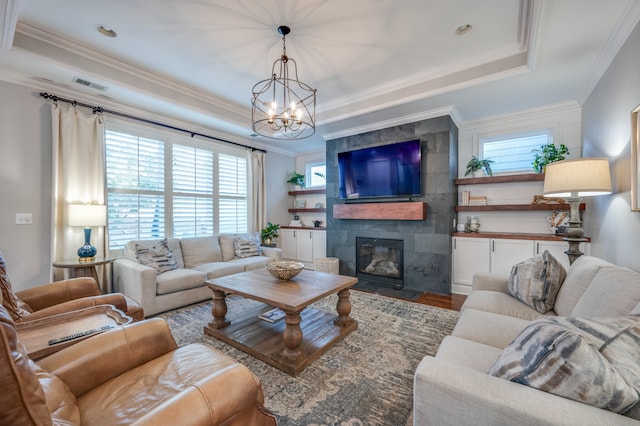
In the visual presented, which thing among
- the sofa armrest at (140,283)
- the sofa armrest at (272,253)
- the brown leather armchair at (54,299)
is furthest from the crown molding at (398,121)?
the brown leather armchair at (54,299)

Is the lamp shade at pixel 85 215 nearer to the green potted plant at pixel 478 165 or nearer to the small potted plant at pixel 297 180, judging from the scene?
the small potted plant at pixel 297 180

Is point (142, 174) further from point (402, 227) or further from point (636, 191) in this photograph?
point (636, 191)

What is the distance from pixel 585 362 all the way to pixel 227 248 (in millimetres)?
4269

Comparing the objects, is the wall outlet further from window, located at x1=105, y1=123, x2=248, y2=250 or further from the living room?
window, located at x1=105, y1=123, x2=248, y2=250

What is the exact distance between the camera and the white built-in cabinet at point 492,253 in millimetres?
3229

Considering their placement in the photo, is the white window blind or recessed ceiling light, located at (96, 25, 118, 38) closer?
recessed ceiling light, located at (96, 25, 118, 38)

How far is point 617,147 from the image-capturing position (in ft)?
7.42

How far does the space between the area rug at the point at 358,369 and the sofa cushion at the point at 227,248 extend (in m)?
1.24

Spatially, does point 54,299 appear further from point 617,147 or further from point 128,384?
point 617,147

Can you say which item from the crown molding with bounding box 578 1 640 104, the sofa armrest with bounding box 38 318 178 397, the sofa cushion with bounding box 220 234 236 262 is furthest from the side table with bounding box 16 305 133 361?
the crown molding with bounding box 578 1 640 104

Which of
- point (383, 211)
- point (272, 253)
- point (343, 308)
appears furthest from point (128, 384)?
point (383, 211)

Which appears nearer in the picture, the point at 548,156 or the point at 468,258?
the point at 548,156

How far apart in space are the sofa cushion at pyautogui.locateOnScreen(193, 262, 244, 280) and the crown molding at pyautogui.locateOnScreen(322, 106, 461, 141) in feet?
9.24

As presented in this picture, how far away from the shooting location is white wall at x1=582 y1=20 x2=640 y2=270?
1957 mm
